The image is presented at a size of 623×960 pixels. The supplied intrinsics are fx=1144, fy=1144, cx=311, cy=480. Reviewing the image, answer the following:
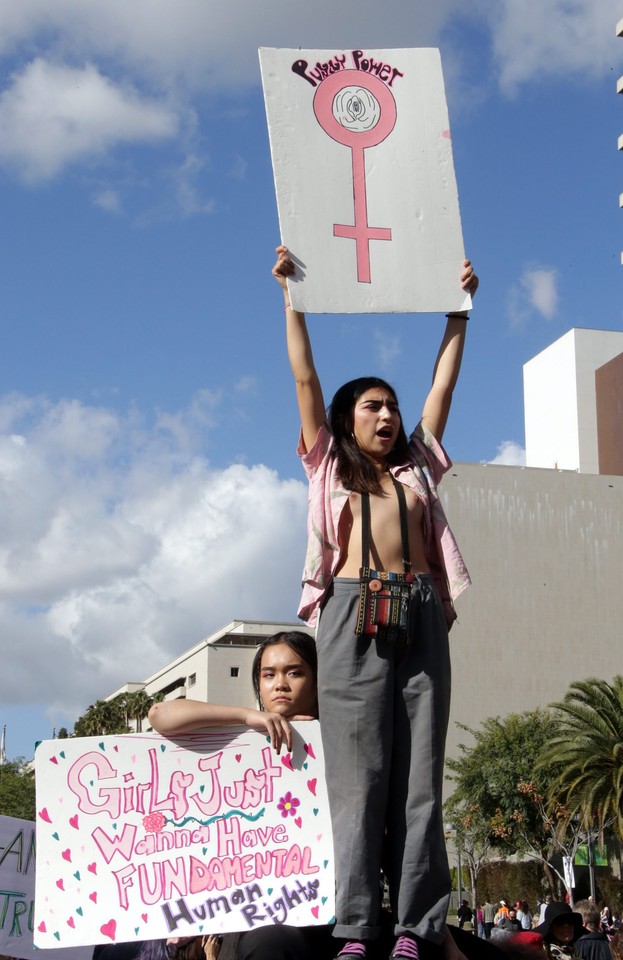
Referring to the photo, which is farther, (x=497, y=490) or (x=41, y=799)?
(x=497, y=490)

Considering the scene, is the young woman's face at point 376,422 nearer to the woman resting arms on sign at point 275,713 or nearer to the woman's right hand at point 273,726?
the woman resting arms on sign at point 275,713

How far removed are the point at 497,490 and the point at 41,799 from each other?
→ 67899mm

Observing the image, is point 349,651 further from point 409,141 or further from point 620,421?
point 620,421

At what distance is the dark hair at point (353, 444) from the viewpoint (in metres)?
3.82

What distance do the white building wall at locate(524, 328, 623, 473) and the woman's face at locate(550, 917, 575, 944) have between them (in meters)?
75.9

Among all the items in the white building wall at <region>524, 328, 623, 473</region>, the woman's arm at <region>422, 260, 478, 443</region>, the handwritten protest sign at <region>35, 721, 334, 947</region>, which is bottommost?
the handwritten protest sign at <region>35, 721, 334, 947</region>

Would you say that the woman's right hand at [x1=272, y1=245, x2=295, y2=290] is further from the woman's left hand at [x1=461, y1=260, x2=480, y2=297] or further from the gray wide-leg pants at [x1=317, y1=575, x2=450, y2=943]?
the gray wide-leg pants at [x1=317, y1=575, x2=450, y2=943]

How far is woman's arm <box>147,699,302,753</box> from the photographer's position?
3434 millimetres

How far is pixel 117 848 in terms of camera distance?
3.38m

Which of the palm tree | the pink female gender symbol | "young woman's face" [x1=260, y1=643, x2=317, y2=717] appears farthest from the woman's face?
the palm tree

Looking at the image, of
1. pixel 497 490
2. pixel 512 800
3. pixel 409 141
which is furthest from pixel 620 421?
pixel 409 141

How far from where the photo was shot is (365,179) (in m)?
4.14

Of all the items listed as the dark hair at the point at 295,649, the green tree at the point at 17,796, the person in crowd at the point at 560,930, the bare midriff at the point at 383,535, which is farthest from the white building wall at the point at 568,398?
the bare midriff at the point at 383,535

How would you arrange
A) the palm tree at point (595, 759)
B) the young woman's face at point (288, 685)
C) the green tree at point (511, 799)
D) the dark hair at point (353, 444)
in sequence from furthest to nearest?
the green tree at point (511, 799) → the palm tree at point (595, 759) → the young woman's face at point (288, 685) → the dark hair at point (353, 444)
